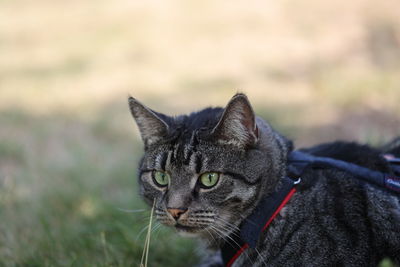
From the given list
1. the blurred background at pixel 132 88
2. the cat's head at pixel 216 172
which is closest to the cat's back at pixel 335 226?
the cat's head at pixel 216 172

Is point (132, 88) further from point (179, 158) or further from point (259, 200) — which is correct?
point (259, 200)

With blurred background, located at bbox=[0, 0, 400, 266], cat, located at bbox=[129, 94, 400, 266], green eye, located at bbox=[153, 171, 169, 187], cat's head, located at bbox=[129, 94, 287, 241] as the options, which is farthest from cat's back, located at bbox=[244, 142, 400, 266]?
green eye, located at bbox=[153, 171, 169, 187]

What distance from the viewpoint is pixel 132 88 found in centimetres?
699

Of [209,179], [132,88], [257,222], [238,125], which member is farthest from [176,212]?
[132,88]

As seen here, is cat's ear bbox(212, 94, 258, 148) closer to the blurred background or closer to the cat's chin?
the cat's chin

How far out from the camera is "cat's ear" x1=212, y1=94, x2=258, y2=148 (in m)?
2.07

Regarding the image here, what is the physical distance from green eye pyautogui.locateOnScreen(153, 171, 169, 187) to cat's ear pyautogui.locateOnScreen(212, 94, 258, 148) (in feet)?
1.10

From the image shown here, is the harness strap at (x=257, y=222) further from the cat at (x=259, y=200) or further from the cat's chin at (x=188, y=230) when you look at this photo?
the cat's chin at (x=188, y=230)

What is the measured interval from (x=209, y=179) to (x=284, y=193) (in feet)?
1.24

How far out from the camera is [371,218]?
210 centimetres

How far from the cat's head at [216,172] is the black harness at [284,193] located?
49mm

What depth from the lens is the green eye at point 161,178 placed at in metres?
2.26

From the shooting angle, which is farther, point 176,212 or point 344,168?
point 344,168

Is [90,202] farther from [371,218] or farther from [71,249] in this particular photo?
[371,218]
